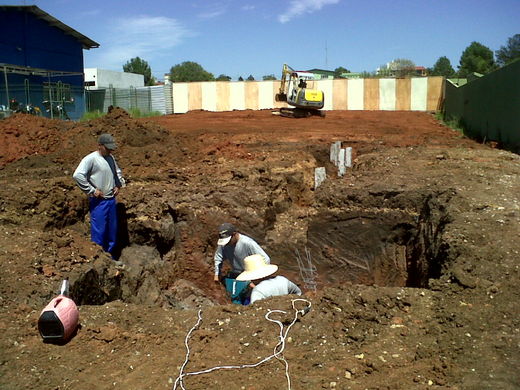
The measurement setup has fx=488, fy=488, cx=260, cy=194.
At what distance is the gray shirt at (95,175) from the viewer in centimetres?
665

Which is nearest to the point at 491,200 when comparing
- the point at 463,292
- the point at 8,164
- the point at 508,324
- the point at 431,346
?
the point at 463,292

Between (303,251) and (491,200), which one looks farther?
(303,251)

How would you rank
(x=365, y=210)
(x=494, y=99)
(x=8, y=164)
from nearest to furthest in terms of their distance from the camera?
1. (x=365, y=210)
2. (x=8, y=164)
3. (x=494, y=99)

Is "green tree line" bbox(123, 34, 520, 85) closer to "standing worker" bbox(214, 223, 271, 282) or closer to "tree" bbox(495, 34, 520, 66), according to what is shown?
"tree" bbox(495, 34, 520, 66)

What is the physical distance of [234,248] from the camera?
603 centimetres

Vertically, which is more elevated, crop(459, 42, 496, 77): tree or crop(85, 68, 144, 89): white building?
crop(459, 42, 496, 77): tree

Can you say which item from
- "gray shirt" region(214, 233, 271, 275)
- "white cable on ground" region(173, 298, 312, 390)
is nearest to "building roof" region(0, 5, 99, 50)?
"gray shirt" region(214, 233, 271, 275)

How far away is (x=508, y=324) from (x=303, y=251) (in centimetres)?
466

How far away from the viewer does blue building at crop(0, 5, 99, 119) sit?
872 inches

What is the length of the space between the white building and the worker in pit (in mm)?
29037

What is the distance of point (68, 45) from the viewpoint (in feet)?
92.3

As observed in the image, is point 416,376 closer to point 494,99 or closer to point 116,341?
point 116,341

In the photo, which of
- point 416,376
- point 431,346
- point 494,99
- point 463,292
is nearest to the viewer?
point 416,376

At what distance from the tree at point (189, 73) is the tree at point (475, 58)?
112 feet
